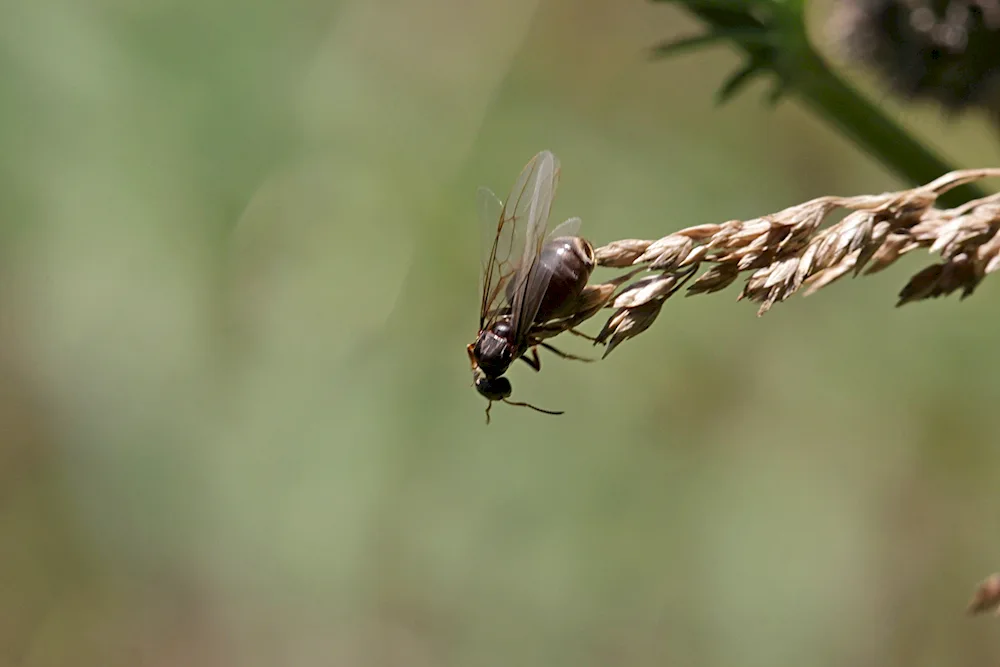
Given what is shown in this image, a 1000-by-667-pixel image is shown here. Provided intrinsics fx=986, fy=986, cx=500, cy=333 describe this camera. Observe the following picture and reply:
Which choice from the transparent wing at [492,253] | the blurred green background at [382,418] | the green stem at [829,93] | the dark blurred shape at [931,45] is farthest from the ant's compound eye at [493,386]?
the blurred green background at [382,418]

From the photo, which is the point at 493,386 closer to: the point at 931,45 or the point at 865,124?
the point at 865,124

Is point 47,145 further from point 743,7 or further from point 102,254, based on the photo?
point 743,7

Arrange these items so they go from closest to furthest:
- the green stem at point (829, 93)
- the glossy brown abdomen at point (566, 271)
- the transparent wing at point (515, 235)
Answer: the glossy brown abdomen at point (566, 271), the transparent wing at point (515, 235), the green stem at point (829, 93)

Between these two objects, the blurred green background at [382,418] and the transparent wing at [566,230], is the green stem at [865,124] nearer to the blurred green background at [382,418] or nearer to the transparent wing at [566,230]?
the transparent wing at [566,230]

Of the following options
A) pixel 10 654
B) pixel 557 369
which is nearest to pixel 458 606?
pixel 557 369

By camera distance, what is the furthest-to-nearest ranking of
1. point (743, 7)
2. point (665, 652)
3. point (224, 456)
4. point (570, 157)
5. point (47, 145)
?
point (570, 157)
point (47, 145)
point (224, 456)
point (665, 652)
point (743, 7)
